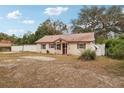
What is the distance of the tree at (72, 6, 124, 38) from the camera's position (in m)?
11.1

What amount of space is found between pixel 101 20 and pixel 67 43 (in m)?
4.24

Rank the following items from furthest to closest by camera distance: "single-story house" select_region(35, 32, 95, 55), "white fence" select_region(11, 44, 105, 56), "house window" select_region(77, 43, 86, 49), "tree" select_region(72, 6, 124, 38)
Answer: "house window" select_region(77, 43, 86, 49) < "single-story house" select_region(35, 32, 95, 55) < "white fence" select_region(11, 44, 105, 56) < "tree" select_region(72, 6, 124, 38)

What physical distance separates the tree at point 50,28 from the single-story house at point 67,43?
1.07 metres

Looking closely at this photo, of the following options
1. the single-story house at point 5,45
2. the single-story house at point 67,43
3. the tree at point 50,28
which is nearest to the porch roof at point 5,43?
the single-story house at point 5,45

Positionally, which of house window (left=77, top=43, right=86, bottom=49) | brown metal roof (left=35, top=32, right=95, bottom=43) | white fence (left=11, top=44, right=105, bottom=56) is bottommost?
white fence (left=11, top=44, right=105, bottom=56)

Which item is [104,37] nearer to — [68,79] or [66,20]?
[66,20]

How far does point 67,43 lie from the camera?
15.0 m

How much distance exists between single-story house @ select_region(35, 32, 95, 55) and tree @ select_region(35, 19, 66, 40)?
107 cm

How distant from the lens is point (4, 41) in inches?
447

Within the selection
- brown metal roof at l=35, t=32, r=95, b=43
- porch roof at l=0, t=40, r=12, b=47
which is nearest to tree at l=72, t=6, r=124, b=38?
brown metal roof at l=35, t=32, r=95, b=43

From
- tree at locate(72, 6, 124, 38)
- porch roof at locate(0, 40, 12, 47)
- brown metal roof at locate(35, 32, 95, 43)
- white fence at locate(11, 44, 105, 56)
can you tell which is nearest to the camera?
porch roof at locate(0, 40, 12, 47)

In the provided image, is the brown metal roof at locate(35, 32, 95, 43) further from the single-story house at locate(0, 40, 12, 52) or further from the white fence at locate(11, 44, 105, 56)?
the single-story house at locate(0, 40, 12, 52)

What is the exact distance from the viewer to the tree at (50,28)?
1093cm
